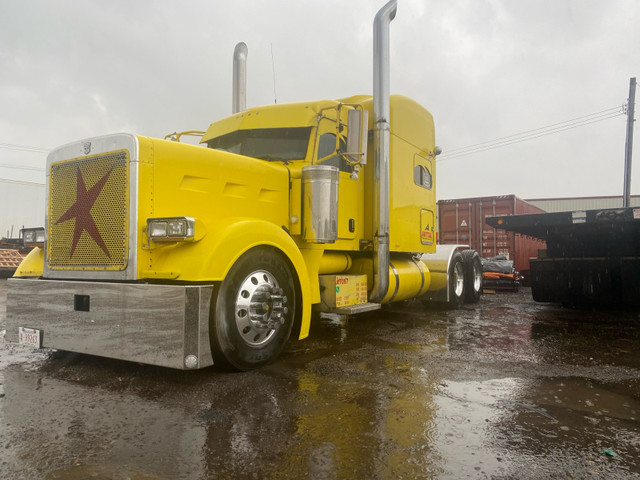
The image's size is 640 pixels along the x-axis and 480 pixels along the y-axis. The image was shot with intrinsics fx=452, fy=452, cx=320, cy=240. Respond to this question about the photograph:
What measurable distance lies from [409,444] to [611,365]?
117 inches

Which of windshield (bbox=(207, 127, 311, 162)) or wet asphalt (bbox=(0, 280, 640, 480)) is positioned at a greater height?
windshield (bbox=(207, 127, 311, 162))

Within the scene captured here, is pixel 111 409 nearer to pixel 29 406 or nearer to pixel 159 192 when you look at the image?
pixel 29 406

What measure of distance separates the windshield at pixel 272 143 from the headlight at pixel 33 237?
7.33 feet

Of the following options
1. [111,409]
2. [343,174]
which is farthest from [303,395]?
[343,174]

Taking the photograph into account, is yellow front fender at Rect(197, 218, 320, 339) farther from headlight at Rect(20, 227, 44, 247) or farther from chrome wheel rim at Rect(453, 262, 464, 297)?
chrome wheel rim at Rect(453, 262, 464, 297)

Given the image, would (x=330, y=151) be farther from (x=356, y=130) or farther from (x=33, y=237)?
(x=33, y=237)

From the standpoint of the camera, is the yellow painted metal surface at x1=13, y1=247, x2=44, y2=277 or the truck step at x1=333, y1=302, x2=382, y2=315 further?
the truck step at x1=333, y1=302, x2=382, y2=315

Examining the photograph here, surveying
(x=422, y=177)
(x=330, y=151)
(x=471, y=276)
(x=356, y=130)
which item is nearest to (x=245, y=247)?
(x=356, y=130)

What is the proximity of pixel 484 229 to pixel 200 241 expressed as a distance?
43.7ft

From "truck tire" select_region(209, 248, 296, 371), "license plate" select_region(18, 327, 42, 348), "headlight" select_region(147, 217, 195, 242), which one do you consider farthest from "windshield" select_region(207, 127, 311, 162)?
"license plate" select_region(18, 327, 42, 348)

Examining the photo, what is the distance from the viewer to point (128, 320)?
3301 millimetres

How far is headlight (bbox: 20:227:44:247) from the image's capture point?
165 inches

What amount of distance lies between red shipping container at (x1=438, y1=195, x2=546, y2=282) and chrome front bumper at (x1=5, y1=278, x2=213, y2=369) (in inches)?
515

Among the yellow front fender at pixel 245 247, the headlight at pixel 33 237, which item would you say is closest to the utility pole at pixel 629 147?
the yellow front fender at pixel 245 247
